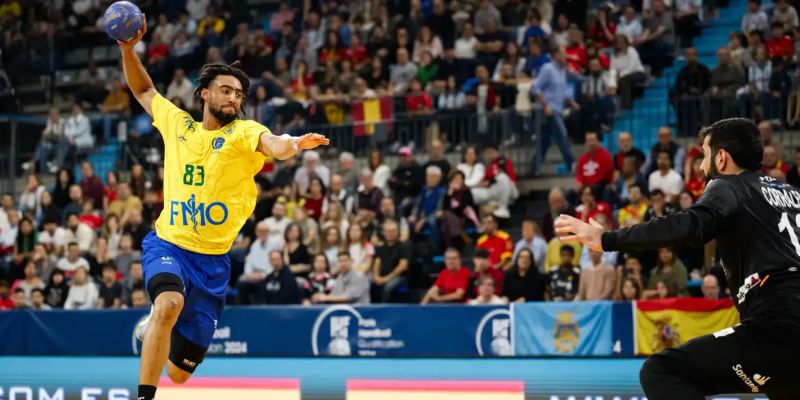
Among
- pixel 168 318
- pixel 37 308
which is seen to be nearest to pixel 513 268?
pixel 37 308

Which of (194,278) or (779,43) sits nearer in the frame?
(194,278)

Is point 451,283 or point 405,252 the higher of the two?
point 405,252

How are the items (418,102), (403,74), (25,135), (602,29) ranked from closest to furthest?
1. (602,29)
2. (418,102)
3. (403,74)
4. (25,135)

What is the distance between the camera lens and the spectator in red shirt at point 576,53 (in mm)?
20891

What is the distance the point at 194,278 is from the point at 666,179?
10568mm

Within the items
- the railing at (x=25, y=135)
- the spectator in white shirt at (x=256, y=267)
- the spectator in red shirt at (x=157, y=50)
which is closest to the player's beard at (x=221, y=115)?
the spectator in white shirt at (x=256, y=267)

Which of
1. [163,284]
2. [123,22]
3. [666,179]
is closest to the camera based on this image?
[163,284]

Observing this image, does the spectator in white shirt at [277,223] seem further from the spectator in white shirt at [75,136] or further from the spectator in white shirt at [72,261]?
the spectator in white shirt at [75,136]

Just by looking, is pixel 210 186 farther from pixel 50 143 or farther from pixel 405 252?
pixel 50 143

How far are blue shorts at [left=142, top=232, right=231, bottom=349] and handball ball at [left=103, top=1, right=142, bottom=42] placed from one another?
1585mm

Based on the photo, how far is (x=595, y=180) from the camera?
19.0 meters

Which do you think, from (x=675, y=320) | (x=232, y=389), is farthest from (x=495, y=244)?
(x=232, y=389)

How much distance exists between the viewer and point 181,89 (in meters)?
25.0

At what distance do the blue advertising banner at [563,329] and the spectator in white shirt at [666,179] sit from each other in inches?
103
